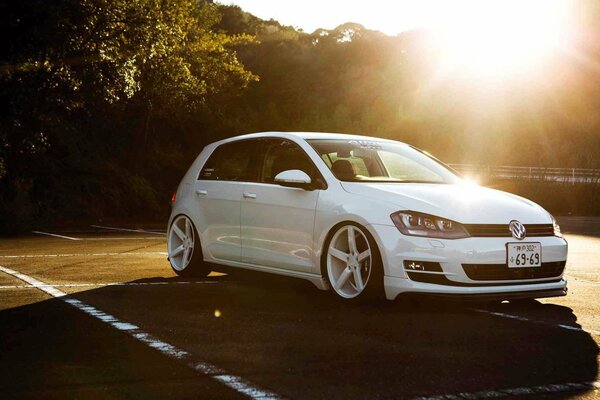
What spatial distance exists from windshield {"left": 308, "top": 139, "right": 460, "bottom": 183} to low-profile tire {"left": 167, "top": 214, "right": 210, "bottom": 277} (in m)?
1.87

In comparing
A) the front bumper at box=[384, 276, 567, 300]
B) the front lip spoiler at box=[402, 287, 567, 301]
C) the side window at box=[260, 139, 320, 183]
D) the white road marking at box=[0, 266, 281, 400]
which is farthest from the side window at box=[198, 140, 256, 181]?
the front lip spoiler at box=[402, 287, 567, 301]

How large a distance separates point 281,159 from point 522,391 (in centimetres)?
454

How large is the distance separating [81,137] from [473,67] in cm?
3985

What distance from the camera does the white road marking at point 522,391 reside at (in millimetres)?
4584

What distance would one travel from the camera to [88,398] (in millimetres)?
4480

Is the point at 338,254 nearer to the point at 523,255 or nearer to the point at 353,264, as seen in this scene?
the point at 353,264

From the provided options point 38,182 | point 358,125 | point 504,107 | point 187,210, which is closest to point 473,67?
point 504,107

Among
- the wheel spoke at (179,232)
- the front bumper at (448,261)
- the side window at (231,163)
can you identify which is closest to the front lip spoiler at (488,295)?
the front bumper at (448,261)

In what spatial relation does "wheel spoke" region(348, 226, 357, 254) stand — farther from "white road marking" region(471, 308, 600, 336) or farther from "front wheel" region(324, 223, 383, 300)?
"white road marking" region(471, 308, 600, 336)

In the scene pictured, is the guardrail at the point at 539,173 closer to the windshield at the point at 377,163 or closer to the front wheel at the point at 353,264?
the windshield at the point at 377,163

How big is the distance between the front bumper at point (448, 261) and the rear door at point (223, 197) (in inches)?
79.3

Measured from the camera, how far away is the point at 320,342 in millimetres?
6082

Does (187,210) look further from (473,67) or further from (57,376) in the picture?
(473,67)

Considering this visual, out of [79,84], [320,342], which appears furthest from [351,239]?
[79,84]
